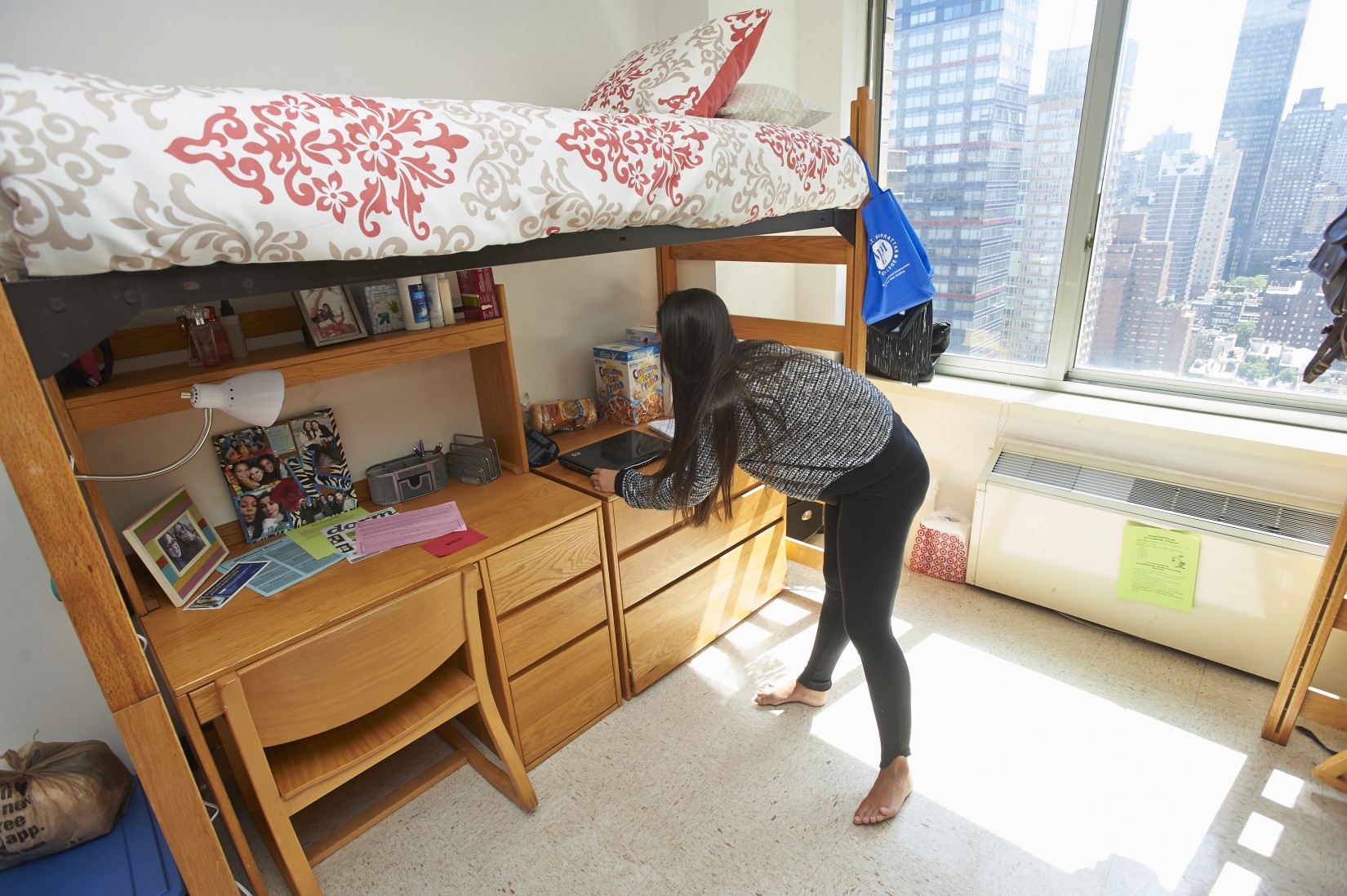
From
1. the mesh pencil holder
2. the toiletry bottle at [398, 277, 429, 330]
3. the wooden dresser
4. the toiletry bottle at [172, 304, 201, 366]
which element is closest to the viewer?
the wooden dresser

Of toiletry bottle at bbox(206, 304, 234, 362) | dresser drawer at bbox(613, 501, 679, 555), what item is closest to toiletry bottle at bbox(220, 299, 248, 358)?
toiletry bottle at bbox(206, 304, 234, 362)

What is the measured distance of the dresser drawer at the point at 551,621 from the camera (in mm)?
1729

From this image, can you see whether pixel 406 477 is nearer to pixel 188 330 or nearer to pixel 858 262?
pixel 188 330

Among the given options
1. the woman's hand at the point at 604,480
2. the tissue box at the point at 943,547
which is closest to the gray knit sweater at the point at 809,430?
the woman's hand at the point at 604,480

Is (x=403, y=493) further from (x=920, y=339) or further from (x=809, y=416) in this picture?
(x=920, y=339)

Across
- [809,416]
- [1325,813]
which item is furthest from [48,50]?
[1325,813]

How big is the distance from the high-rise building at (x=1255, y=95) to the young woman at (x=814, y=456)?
1.39m

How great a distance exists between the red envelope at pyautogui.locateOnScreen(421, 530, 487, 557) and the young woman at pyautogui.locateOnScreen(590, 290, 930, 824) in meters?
0.40

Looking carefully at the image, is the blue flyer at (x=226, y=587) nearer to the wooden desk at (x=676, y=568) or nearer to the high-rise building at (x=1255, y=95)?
the wooden desk at (x=676, y=568)

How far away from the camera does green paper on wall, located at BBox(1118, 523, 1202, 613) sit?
203 centimetres

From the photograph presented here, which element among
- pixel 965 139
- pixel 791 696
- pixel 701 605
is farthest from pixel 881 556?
pixel 965 139

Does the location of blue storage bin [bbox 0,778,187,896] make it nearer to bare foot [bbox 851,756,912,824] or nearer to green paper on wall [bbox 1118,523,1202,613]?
bare foot [bbox 851,756,912,824]

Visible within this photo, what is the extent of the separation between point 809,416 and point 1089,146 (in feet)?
5.30

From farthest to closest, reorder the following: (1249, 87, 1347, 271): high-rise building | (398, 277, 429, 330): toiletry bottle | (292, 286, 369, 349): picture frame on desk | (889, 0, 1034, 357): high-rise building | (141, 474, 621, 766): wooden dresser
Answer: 1. (889, 0, 1034, 357): high-rise building
2. (1249, 87, 1347, 271): high-rise building
3. (398, 277, 429, 330): toiletry bottle
4. (292, 286, 369, 349): picture frame on desk
5. (141, 474, 621, 766): wooden dresser
